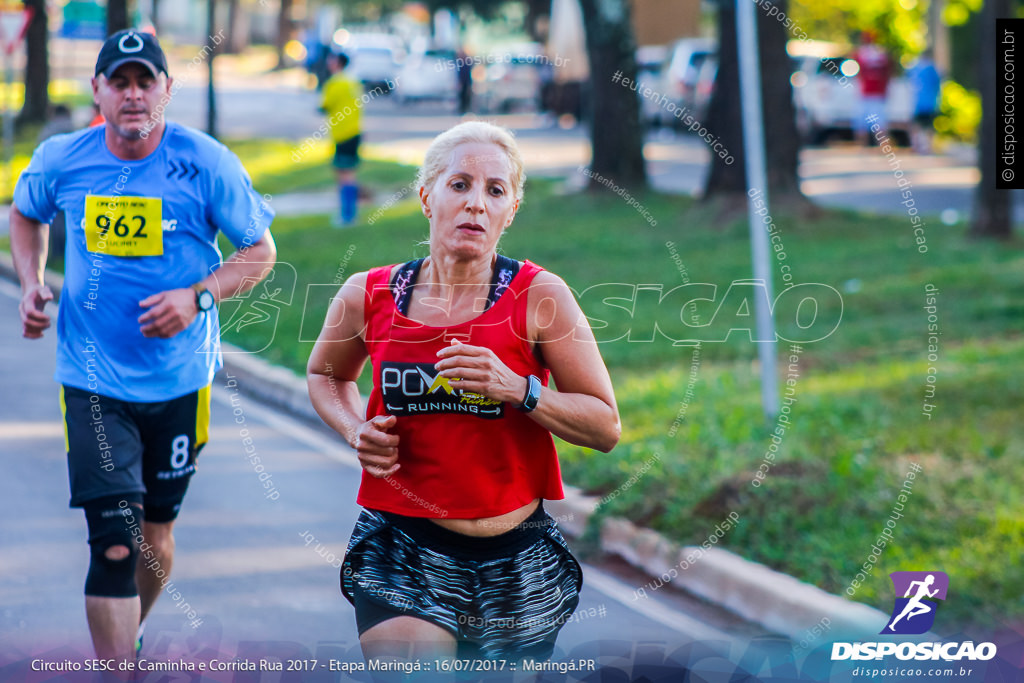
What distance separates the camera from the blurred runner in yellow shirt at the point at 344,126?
15656 millimetres

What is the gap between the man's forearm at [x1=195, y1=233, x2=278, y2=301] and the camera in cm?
409

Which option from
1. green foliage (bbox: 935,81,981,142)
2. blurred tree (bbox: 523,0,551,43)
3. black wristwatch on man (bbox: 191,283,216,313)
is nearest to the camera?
black wristwatch on man (bbox: 191,283,216,313)

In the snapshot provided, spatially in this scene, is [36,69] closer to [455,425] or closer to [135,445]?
[135,445]

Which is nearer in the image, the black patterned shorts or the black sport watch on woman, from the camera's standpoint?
the black sport watch on woman

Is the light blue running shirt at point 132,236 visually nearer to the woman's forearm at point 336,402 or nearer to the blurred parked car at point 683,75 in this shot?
the woman's forearm at point 336,402

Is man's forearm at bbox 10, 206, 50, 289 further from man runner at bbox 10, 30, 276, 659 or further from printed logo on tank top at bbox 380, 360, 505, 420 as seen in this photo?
printed logo on tank top at bbox 380, 360, 505, 420

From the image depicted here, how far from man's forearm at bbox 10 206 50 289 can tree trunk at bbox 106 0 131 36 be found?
1259cm

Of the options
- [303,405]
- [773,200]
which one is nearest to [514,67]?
[773,200]

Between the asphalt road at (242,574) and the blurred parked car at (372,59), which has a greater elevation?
the asphalt road at (242,574)

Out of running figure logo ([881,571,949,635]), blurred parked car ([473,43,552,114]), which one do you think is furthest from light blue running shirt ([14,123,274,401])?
blurred parked car ([473,43,552,114])

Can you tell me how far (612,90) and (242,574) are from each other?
13.1m

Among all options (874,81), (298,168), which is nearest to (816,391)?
(298,168)

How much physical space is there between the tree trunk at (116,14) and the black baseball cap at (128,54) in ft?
42.0

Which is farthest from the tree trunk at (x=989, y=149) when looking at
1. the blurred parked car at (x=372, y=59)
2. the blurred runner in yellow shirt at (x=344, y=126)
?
the blurred parked car at (x=372, y=59)
